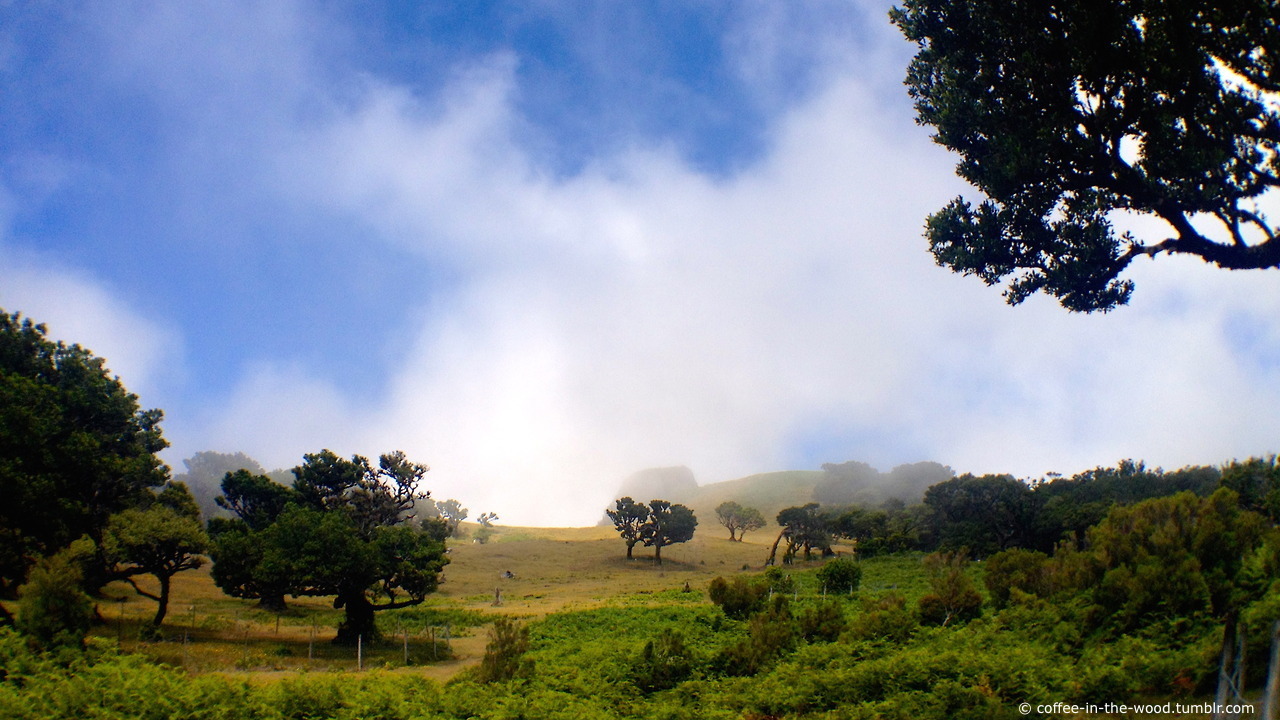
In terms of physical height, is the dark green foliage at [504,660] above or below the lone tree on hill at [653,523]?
above

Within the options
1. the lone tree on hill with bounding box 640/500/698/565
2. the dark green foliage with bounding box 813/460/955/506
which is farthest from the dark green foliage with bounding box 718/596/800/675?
the dark green foliage with bounding box 813/460/955/506

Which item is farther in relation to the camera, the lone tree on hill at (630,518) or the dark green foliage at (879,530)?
the lone tree on hill at (630,518)

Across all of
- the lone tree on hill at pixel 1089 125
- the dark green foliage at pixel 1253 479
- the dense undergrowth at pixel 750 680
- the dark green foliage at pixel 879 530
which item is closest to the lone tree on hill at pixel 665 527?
the dark green foliage at pixel 879 530

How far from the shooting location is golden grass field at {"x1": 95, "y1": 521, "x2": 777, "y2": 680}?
2483 cm

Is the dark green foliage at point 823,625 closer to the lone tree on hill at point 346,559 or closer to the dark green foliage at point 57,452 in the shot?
the lone tree on hill at point 346,559

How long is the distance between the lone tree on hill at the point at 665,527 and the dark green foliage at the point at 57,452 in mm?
51889

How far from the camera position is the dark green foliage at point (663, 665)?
16.4 m

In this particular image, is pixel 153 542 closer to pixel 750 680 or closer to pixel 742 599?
pixel 742 599

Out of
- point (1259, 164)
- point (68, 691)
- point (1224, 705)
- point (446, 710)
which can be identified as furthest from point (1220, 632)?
point (68, 691)

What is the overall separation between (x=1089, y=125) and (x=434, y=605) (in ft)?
165

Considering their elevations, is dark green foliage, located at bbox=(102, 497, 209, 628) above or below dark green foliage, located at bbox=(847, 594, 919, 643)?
above

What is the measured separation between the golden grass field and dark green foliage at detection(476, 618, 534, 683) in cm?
680

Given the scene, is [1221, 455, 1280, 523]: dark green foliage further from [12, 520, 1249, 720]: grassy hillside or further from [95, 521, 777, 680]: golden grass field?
[95, 521, 777, 680]: golden grass field

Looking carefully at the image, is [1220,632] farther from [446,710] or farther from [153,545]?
[153,545]
